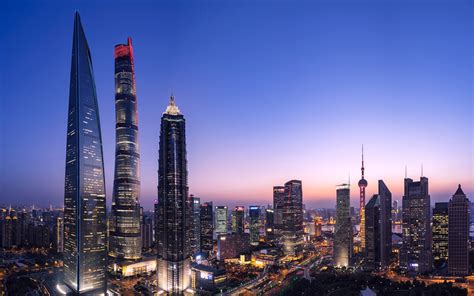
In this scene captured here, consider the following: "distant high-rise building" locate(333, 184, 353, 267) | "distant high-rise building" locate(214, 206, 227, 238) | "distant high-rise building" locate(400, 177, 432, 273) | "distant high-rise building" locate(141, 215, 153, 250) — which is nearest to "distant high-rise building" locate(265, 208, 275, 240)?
"distant high-rise building" locate(214, 206, 227, 238)

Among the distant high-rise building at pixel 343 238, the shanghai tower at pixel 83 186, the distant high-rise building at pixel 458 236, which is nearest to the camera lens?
the shanghai tower at pixel 83 186

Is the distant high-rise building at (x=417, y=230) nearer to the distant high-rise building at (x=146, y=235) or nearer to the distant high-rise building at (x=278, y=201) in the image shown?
the distant high-rise building at (x=278, y=201)

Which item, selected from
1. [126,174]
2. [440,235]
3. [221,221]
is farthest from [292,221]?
[126,174]

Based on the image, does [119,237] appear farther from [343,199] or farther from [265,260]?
[343,199]

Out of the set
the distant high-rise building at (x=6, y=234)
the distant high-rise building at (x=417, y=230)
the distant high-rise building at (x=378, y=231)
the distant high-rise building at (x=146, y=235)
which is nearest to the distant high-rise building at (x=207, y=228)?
the distant high-rise building at (x=146, y=235)

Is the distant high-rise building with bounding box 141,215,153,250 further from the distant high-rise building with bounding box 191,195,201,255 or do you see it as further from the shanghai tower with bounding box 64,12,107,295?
the shanghai tower with bounding box 64,12,107,295

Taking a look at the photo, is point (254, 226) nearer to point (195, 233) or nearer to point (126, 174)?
point (195, 233)
